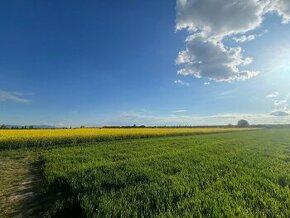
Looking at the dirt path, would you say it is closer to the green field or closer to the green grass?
the green field

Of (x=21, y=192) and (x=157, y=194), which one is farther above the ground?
(x=157, y=194)

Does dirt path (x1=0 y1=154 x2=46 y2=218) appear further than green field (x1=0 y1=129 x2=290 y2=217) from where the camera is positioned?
Yes

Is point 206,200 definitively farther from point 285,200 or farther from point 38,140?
point 38,140

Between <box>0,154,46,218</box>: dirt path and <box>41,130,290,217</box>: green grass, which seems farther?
<box>0,154,46,218</box>: dirt path

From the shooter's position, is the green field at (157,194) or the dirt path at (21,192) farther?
the dirt path at (21,192)

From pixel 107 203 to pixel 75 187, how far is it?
260 centimetres

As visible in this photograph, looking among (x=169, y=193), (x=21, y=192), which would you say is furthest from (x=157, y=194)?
(x=21, y=192)

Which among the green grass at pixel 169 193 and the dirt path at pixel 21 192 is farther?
the dirt path at pixel 21 192

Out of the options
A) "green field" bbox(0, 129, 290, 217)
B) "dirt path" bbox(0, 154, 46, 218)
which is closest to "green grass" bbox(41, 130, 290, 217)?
"green field" bbox(0, 129, 290, 217)

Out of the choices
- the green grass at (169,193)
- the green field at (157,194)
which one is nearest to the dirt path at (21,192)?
the green field at (157,194)

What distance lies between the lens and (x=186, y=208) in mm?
6730

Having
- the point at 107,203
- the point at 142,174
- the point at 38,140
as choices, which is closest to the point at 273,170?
the point at 142,174

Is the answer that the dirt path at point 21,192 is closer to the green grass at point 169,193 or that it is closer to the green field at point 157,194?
the green field at point 157,194

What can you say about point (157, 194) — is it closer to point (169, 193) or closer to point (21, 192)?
point (169, 193)
